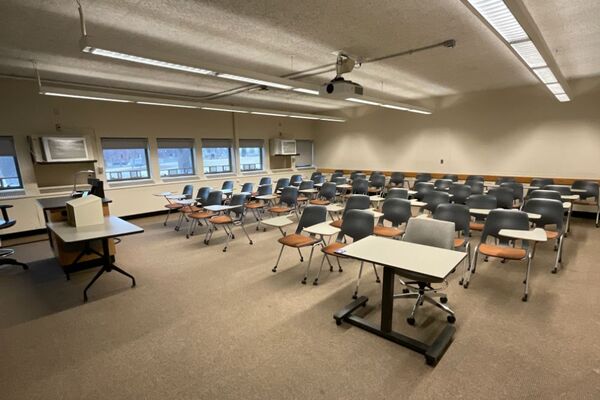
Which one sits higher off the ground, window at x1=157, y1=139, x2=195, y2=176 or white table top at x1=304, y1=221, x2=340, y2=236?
window at x1=157, y1=139, x2=195, y2=176

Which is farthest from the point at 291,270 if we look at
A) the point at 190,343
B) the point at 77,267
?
the point at 77,267

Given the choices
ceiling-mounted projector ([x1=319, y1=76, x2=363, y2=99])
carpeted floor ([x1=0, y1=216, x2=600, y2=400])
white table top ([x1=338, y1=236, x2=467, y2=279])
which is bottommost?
carpeted floor ([x1=0, y1=216, x2=600, y2=400])

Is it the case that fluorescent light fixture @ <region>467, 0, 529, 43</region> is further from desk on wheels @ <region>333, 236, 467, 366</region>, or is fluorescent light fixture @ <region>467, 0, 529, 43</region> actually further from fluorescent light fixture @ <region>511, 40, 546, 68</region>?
desk on wheels @ <region>333, 236, 467, 366</region>

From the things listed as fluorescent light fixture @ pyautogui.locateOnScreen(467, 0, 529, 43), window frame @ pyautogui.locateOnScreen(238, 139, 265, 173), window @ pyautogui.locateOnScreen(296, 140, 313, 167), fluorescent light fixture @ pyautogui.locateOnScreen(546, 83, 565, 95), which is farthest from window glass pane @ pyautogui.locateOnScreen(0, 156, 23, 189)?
fluorescent light fixture @ pyautogui.locateOnScreen(546, 83, 565, 95)

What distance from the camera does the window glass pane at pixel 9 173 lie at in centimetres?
599

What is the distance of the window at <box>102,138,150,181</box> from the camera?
24.1 ft

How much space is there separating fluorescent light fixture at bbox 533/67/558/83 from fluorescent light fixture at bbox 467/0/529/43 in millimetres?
1750

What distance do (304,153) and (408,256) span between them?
10.1m

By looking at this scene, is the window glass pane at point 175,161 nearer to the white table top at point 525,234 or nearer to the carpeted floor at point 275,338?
the carpeted floor at point 275,338

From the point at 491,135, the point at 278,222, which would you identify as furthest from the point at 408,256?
the point at 491,135

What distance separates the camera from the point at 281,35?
3.83m

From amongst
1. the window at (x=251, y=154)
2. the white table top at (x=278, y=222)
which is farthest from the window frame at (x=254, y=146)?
the white table top at (x=278, y=222)

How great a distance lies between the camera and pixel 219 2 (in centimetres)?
297

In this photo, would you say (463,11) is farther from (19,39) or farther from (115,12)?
(19,39)
